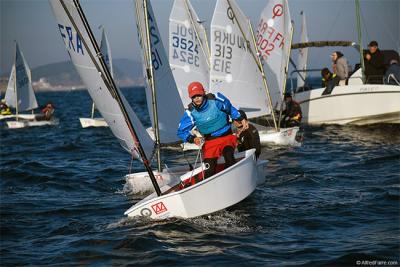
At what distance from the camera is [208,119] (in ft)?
33.3

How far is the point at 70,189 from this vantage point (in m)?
13.7

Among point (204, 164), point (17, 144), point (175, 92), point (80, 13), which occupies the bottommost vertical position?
point (17, 144)

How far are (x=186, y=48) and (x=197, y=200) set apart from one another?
42.1 ft

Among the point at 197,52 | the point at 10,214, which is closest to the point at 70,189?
the point at 10,214

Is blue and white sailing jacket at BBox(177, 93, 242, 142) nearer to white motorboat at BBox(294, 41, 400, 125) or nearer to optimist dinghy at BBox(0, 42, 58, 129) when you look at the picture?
white motorboat at BBox(294, 41, 400, 125)

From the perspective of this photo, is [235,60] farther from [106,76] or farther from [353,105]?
[106,76]

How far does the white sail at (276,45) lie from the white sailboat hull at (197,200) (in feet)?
34.3

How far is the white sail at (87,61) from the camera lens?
9.48 m

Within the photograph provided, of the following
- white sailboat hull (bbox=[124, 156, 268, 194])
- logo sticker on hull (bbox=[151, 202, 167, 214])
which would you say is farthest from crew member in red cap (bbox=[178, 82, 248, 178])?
white sailboat hull (bbox=[124, 156, 268, 194])

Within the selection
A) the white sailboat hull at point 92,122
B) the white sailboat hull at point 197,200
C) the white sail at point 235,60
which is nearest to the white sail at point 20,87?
the white sailboat hull at point 92,122

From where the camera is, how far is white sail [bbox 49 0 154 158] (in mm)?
9484

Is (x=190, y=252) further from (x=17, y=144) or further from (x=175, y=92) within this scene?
(x=17, y=144)

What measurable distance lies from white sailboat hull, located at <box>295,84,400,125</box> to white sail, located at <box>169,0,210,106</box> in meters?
5.34

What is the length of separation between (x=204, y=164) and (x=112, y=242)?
7.61 feet
